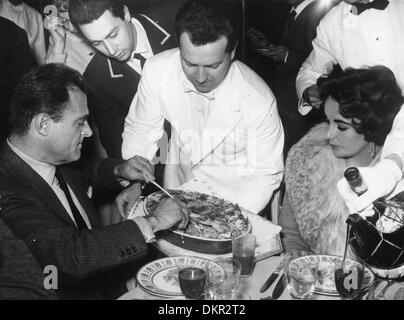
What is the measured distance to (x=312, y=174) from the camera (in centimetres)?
219

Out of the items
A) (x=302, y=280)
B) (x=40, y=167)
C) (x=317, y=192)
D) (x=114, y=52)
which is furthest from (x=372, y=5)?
(x=40, y=167)

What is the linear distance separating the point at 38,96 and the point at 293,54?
56.6 inches

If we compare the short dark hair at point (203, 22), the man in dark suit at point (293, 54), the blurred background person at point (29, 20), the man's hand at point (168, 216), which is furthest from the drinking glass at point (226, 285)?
the blurred background person at point (29, 20)

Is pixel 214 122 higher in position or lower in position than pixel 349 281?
higher

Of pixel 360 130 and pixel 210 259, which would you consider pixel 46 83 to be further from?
pixel 360 130

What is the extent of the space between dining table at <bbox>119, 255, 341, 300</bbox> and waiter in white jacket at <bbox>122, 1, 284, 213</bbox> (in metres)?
0.66

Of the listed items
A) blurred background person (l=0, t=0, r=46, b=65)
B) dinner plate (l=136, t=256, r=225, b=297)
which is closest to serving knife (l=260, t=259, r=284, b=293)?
dinner plate (l=136, t=256, r=225, b=297)

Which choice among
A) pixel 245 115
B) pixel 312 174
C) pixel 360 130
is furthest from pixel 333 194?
pixel 245 115

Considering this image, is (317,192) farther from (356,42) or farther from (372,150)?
(356,42)

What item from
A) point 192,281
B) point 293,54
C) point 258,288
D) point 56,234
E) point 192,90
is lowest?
point 258,288

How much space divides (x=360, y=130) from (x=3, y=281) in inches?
57.9

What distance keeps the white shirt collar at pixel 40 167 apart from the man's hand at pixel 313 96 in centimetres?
127

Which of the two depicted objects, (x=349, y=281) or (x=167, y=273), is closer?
(x=349, y=281)

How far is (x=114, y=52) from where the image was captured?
2590 millimetres
